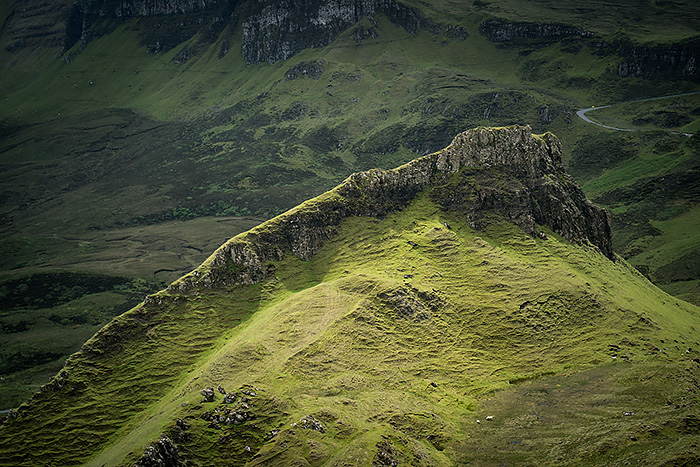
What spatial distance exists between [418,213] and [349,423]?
60.4 metres

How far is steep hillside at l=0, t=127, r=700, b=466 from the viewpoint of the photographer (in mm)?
81938

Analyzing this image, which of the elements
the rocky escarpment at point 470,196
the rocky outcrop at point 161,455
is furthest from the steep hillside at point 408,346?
the rocky escarpment at point 470,196

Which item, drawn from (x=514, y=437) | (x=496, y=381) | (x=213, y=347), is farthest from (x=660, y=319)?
(x=213, y=347)

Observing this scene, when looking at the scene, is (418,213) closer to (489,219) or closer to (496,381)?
(489,219)

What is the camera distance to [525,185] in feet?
441

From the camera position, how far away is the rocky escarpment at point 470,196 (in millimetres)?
128625

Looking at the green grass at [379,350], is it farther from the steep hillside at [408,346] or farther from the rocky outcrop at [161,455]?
the rocky outcrop at [161,455]

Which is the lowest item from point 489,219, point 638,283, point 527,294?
point 638,283

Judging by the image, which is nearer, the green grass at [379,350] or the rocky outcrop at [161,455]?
the rocky outcrop at [161,455]

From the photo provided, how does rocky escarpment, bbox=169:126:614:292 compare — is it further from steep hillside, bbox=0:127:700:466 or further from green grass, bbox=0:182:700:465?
green grass, bbox=0:182:700:465

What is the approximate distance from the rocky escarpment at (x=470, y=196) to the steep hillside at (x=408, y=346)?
41cm

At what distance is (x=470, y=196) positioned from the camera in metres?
132

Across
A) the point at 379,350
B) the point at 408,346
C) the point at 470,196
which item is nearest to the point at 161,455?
the point at 379,350

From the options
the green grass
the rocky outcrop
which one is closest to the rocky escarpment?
the green grass
